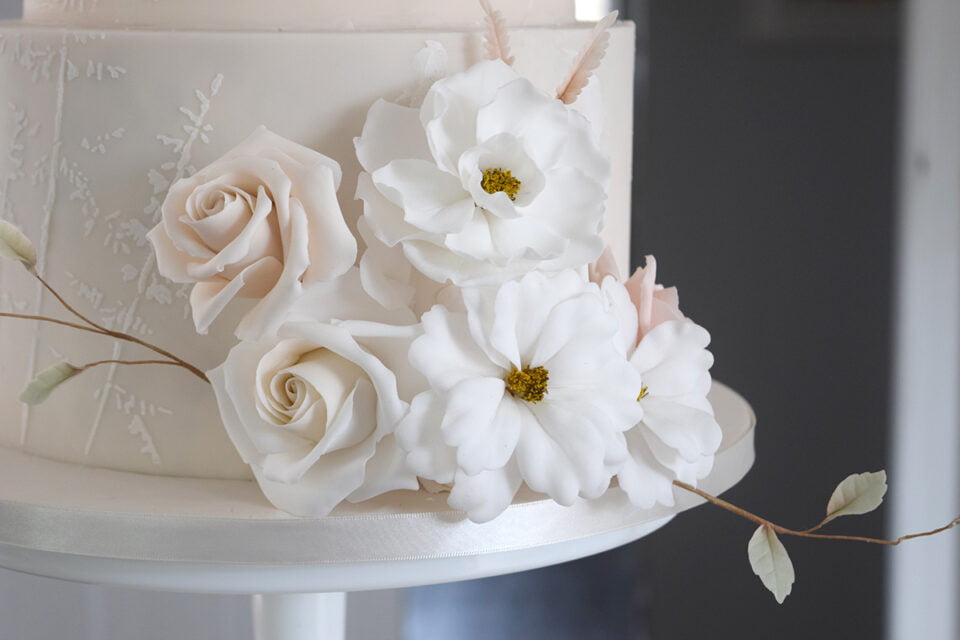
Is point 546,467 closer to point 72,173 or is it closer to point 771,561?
point 771,561

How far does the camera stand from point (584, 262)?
682mm

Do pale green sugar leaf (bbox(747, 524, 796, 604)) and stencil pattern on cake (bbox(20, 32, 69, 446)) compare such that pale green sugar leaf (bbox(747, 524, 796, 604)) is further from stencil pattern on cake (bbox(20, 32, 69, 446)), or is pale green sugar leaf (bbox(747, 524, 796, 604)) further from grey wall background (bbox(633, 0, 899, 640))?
grey wall background (bbox(633, 0, 899, 640))

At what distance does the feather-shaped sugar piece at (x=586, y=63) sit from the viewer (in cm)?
72

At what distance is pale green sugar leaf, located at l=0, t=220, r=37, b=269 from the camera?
27.9 inches

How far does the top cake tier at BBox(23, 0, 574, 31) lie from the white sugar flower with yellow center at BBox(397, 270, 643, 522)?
24cm

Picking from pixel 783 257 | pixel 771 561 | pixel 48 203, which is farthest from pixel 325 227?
pixel 783 257

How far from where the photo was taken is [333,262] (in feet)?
2.20

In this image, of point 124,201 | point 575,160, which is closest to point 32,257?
point 124,201

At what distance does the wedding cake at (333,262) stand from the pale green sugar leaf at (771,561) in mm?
64

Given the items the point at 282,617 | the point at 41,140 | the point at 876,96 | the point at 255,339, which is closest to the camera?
the point at 255,339

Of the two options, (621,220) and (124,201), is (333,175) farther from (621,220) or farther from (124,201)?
(621,220)

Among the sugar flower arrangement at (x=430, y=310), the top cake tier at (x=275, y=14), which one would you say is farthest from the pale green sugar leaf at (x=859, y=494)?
the top cake tier at (x=275, y=14)

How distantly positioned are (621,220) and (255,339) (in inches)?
14.3

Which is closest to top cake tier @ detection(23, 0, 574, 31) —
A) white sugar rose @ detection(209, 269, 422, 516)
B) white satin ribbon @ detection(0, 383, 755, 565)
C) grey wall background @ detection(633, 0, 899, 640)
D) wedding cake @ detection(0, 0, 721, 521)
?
wedding cake @ detection(0, 0, 721, 521)
